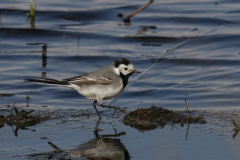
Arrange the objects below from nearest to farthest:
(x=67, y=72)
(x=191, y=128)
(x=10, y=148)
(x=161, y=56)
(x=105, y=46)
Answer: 1. (x=10, y=148)
2. (x=191, y=128)
3. (x=67, y=72)
4. (x=161, y=56)
5. (x=105, y=46)

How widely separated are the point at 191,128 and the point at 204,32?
7.90 m

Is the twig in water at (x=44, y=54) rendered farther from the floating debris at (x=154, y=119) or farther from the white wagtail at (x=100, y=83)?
the floating debris at (x=154, y=119)

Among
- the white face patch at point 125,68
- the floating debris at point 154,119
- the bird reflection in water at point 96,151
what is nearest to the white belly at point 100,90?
the white face patch at point 125,68

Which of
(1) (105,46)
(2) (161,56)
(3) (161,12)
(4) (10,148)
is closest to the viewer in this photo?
(4) (10,148)

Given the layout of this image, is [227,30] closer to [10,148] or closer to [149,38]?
[149,38]

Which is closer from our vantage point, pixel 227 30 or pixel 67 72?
pixel 67 72

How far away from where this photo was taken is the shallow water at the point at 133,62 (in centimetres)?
545

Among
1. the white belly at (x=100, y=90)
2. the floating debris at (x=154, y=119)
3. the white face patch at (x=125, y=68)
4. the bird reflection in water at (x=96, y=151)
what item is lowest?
the bird reflection in water at (x=96, y=151)

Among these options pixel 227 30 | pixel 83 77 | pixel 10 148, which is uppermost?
pixel 227 30

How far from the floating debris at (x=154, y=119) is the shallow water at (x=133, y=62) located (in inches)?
7.5

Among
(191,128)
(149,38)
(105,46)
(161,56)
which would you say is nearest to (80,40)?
(105,46)

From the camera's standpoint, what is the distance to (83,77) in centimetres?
682

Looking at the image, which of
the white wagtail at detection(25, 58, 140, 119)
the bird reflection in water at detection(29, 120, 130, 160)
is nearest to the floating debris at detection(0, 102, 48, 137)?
the white wagtail at detection(25, 58, 140, 119)

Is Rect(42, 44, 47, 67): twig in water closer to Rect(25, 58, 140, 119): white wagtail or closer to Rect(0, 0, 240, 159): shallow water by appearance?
Rect(0, 0, 240, 159): shallow water
